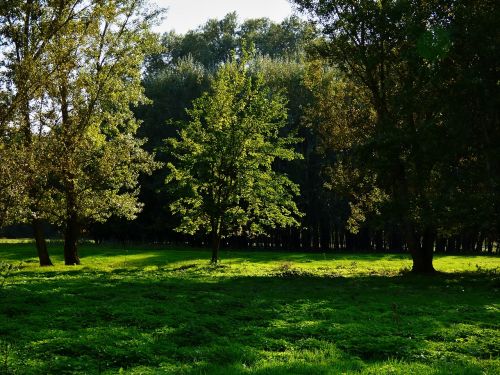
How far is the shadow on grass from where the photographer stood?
11.3 meters

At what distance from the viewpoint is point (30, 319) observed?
48.1ft

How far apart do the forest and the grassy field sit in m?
0.08

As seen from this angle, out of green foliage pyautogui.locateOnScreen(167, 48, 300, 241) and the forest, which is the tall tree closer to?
the forest

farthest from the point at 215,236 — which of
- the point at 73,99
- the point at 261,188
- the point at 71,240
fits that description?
the point at 73,99

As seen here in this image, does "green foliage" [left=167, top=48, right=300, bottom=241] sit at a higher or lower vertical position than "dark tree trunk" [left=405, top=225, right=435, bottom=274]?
higher

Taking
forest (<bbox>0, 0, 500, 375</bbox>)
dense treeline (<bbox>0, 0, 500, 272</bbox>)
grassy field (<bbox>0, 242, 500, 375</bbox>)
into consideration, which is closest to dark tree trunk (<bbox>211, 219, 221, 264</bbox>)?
forest (<bbox>0, 0, 500, 375</bbox>)

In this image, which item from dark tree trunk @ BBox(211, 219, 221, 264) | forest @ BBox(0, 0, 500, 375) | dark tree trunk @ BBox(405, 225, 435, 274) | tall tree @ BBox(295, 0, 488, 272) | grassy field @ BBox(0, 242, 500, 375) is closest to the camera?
grassy field @ BBox(0, 242, 500, 375)

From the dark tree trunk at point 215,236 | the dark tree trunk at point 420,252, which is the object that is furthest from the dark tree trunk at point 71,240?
the dark tree trunk at point 420,252

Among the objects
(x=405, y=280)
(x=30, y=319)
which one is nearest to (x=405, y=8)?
(x=405, y=280)

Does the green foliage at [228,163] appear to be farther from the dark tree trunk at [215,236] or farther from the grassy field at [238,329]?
the grassy field at [238,329]

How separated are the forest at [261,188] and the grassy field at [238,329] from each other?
84mm

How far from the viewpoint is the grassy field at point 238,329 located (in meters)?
11.1

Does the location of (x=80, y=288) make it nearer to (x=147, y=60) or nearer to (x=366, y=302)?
(x=366, y=302)

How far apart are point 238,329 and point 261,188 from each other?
24.9 metres
